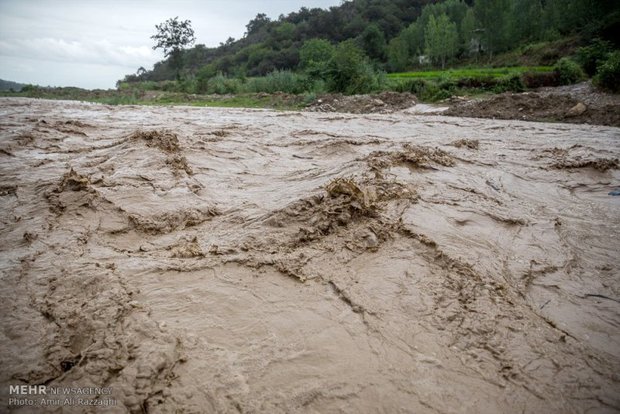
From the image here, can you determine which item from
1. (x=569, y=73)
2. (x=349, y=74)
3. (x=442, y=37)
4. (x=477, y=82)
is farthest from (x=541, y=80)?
(x=442, y=37)

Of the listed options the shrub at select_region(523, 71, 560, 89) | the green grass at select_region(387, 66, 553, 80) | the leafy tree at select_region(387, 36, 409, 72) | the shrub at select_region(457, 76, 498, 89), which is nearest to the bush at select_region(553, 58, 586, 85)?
the shrub at select_region(523, 71, 560, 89)

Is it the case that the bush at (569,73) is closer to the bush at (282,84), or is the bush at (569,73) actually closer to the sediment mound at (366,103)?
the sediment mound at (366,103)

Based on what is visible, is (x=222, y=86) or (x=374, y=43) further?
(x=374, y=43)

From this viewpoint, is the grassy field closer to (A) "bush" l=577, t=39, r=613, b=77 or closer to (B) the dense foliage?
(B) the dense foliage

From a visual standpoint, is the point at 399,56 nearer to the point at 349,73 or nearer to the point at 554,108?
the point at 349,73

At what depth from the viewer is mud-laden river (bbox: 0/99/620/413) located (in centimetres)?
152

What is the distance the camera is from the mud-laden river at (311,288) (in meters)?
1.52

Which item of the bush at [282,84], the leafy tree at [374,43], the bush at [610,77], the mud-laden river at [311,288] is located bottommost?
the mud-laden river at [311,288]

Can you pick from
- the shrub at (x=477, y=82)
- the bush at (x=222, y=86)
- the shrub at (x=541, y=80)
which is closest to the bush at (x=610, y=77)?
the shrub at (x=541, y=80)

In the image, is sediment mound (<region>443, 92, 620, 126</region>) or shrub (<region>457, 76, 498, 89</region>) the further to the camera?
shrub (<region>457, 76, 498, 89</region>)

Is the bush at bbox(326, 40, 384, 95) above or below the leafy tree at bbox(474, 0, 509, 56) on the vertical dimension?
below

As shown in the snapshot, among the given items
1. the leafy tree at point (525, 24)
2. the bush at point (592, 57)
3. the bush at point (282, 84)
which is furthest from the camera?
the leafy tree at point (525, 24)

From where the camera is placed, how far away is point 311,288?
7.09ft

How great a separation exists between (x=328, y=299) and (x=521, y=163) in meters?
4.56
